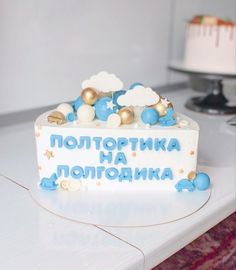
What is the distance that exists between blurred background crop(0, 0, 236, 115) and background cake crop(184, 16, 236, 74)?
0.15m

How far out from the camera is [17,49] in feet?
3.01

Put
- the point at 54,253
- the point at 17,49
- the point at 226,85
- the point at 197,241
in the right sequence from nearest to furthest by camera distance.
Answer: the point at 54,253, the point at 197,241, the point at 17,49, the point at 226,85

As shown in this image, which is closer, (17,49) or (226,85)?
(17,49)

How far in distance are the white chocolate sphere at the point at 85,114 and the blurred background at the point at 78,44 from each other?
0.35 m

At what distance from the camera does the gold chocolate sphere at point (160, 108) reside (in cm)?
64

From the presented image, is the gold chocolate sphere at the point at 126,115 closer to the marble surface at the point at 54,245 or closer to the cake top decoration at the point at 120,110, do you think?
the cake top decoration at the point at 120,110

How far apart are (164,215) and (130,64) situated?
684mm

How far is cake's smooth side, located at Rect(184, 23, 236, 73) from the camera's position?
1094 millimetres

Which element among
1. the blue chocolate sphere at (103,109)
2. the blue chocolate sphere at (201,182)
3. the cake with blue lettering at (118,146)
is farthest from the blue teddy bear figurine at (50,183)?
the blue chocolate sphere at (201,182)

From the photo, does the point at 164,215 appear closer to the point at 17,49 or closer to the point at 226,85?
the point at 17,49

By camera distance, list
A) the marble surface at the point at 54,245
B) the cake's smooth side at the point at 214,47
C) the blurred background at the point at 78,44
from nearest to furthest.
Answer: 1. the marble surface at the point at 54,245
2. the blurred background at the point at 78,44
3. the cake's smooth side at the point at 214,47

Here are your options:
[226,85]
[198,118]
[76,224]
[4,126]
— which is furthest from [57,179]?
[226,85]

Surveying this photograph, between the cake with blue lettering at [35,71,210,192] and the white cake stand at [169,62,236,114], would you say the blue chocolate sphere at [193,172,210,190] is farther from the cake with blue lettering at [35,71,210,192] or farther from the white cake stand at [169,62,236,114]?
the white cake stand at [169,62,236,114]

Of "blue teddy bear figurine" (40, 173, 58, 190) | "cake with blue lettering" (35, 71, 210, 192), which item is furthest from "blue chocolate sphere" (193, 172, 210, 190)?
"blue teddy bear figurine" (40, 173, 58, 190)
